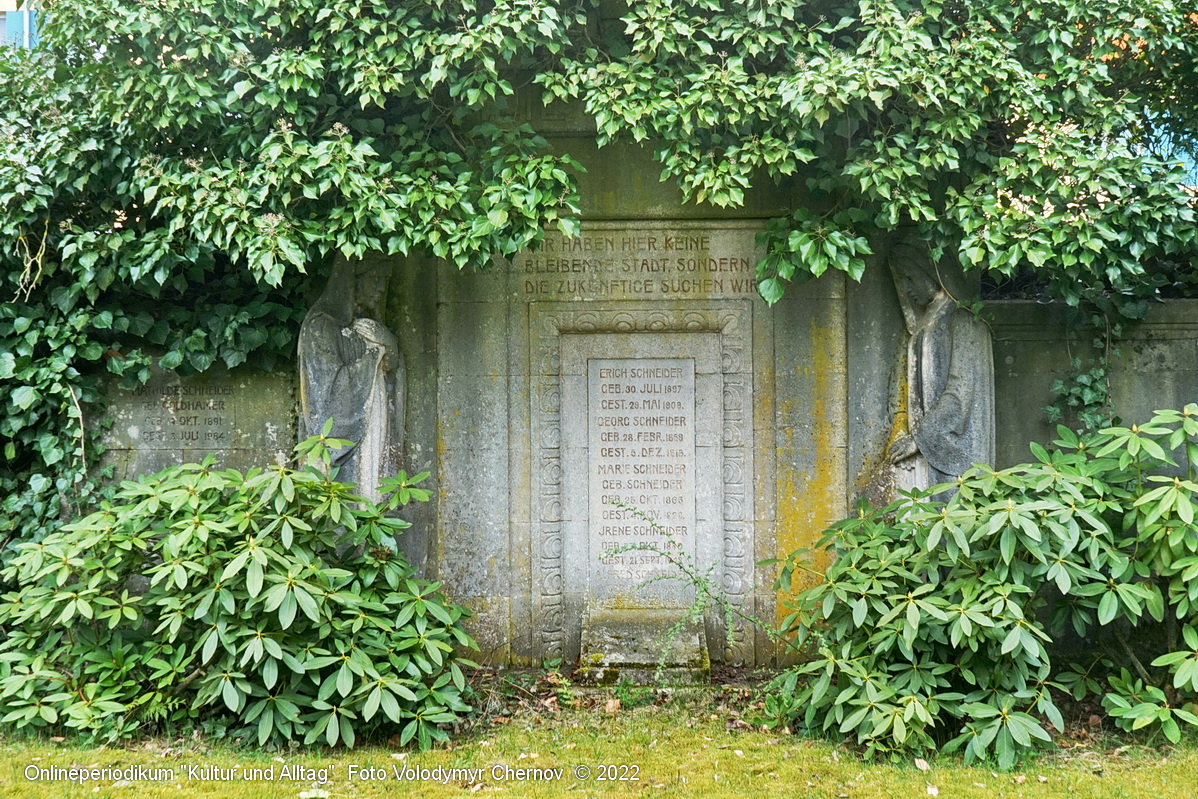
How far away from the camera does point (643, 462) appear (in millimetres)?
5809

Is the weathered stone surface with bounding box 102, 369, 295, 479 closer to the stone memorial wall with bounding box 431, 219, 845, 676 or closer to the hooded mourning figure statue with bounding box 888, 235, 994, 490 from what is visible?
the stone memorial wall with bounding box 431, 219, 845, 676

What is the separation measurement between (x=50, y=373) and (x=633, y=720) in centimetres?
378


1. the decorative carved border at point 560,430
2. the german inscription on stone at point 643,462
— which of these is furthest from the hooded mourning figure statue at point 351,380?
the german inscription on stone at point 643,462

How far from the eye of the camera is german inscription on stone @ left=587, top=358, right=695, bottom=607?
19.0 ft

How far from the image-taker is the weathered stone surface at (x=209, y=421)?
19.5ft

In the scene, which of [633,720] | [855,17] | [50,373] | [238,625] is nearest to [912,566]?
[633,720]

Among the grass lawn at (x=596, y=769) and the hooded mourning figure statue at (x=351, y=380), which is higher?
the hooded mourning figure statue at (x=351, y=380)

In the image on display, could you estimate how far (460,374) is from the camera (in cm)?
582

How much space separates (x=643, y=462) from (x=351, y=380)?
1.73 metres

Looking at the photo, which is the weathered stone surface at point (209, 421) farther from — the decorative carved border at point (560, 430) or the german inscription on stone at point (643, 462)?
the german inscription on stone at point (643, 462)

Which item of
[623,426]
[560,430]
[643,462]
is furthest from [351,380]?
[643,462]

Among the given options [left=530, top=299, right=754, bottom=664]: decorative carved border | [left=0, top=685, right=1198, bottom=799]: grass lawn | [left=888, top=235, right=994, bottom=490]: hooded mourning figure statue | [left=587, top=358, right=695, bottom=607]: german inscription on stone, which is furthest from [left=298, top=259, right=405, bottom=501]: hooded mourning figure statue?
[left=888, top=235, right=994, bottom=490]: hooded mourning figure statue

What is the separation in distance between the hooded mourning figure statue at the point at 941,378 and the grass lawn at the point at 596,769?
1513 millimetres

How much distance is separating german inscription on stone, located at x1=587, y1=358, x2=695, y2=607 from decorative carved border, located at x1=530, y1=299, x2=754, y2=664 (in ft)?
0.66
